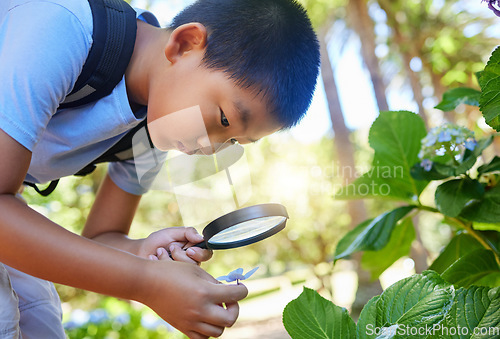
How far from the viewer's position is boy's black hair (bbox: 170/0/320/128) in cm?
61

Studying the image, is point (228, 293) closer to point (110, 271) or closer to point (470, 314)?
point (110, 271)

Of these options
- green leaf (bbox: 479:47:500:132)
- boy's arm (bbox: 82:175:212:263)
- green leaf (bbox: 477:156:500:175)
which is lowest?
boy's arm (bbox: 82:175:212:263)

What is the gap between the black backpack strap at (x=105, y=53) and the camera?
0.65 m

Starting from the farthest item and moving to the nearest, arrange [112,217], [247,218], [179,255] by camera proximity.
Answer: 1. [112,217]
2. [179,255]
3. [247,218]

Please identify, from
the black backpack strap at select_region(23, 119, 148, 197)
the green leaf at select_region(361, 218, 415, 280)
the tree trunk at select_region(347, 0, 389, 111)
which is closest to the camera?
the black backpack strap at select_region(23, 119, 148, 197)

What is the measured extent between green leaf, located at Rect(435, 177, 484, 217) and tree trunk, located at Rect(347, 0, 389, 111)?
7.89 feet

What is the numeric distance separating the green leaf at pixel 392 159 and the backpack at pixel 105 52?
0.48 metres

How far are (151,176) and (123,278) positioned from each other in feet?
1.05

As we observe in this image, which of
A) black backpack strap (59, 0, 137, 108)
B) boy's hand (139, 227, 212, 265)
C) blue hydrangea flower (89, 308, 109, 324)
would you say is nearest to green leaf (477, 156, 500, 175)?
boy's hand (139, 227, 212, 265)

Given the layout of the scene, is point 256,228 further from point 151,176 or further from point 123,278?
point 151,176

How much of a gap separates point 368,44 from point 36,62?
3227 millimetres

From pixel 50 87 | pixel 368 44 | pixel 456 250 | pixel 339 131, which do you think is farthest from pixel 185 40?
pixel 339 131

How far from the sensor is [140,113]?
0.74 meters

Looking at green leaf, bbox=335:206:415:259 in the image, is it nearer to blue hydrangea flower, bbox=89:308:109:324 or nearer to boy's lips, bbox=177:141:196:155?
boy's lips, bbox=177:141:196:155
